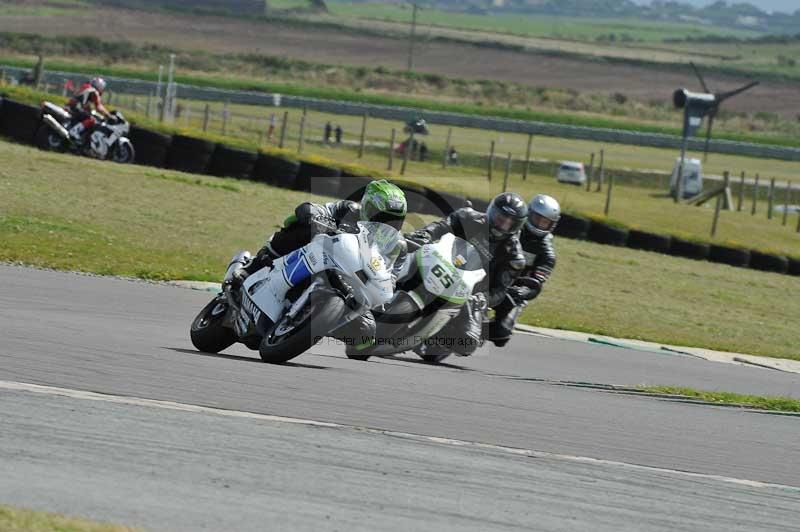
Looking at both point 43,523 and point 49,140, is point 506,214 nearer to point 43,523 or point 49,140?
point 43,523

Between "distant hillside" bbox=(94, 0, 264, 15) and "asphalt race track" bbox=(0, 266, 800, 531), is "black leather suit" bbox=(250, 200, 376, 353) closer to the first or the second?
"asphalt race track" bbox=(0, 266, 800, 531)

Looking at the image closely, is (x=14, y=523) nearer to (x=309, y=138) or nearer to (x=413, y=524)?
(x=413, y=524)

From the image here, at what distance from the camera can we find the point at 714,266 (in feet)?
81.3

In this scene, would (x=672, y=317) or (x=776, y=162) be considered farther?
→ (x=776, y=162)

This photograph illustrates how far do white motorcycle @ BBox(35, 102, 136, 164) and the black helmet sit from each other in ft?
44.0

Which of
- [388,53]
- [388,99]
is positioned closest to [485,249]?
[388,99]

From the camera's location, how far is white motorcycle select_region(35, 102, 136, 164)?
23922 millimetres

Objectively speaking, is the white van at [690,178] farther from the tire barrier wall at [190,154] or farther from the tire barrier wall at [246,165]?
the tire barrier wall at [190,154]

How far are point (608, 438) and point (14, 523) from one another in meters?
4.02

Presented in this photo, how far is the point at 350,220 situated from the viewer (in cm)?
923

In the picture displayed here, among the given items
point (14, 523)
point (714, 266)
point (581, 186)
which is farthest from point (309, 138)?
point (14, 523)

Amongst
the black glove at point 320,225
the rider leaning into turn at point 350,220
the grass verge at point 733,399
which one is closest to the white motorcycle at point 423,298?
the rider leaning into turn at point 350,220

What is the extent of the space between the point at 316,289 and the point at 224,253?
29.8 ft

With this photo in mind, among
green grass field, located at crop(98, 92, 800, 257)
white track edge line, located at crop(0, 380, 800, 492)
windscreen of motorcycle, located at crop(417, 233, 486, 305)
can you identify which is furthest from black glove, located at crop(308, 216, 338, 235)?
green grass field, located at crop(98, 92, 800, 257)
